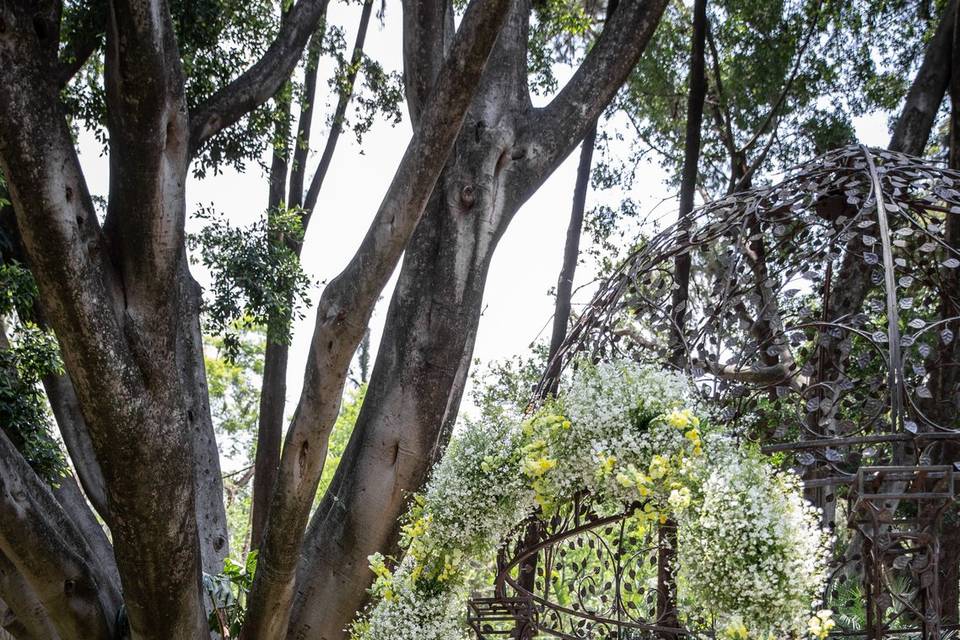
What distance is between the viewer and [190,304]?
5066 mm

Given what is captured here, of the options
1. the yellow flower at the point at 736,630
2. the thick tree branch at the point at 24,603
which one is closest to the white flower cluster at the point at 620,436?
the yellow flower at the point at 736,630

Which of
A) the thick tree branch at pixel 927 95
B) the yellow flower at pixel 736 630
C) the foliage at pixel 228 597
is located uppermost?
the thick tree branch at pixel 927 95

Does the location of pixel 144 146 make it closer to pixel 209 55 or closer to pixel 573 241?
pixel 209 55

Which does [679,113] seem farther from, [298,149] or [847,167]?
[847,167]

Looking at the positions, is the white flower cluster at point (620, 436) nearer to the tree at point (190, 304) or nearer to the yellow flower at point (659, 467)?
the yellow flower at point (659, 467)

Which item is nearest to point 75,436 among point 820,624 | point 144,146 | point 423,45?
point 144,146

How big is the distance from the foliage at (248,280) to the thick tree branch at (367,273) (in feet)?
7.87

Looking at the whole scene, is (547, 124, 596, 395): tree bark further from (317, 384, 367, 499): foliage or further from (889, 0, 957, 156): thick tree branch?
(317, 384, 367, 499): foliage

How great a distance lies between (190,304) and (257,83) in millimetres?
1427

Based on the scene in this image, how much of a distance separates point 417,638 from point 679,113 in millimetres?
8608

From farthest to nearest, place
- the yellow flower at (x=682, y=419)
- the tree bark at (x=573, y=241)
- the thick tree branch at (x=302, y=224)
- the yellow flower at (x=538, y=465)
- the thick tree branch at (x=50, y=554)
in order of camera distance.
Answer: the tree bark at (x=573, y=241), the thick tree branch at (x=302, y=224), the thick tree branch at (x=50, y=554), the yellow flower at (x=538, y=465), the yellow flower at (x=682, y=419)

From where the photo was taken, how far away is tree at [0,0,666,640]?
3.51 metres

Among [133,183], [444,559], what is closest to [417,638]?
[444,559]

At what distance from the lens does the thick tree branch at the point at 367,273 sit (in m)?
3.41
